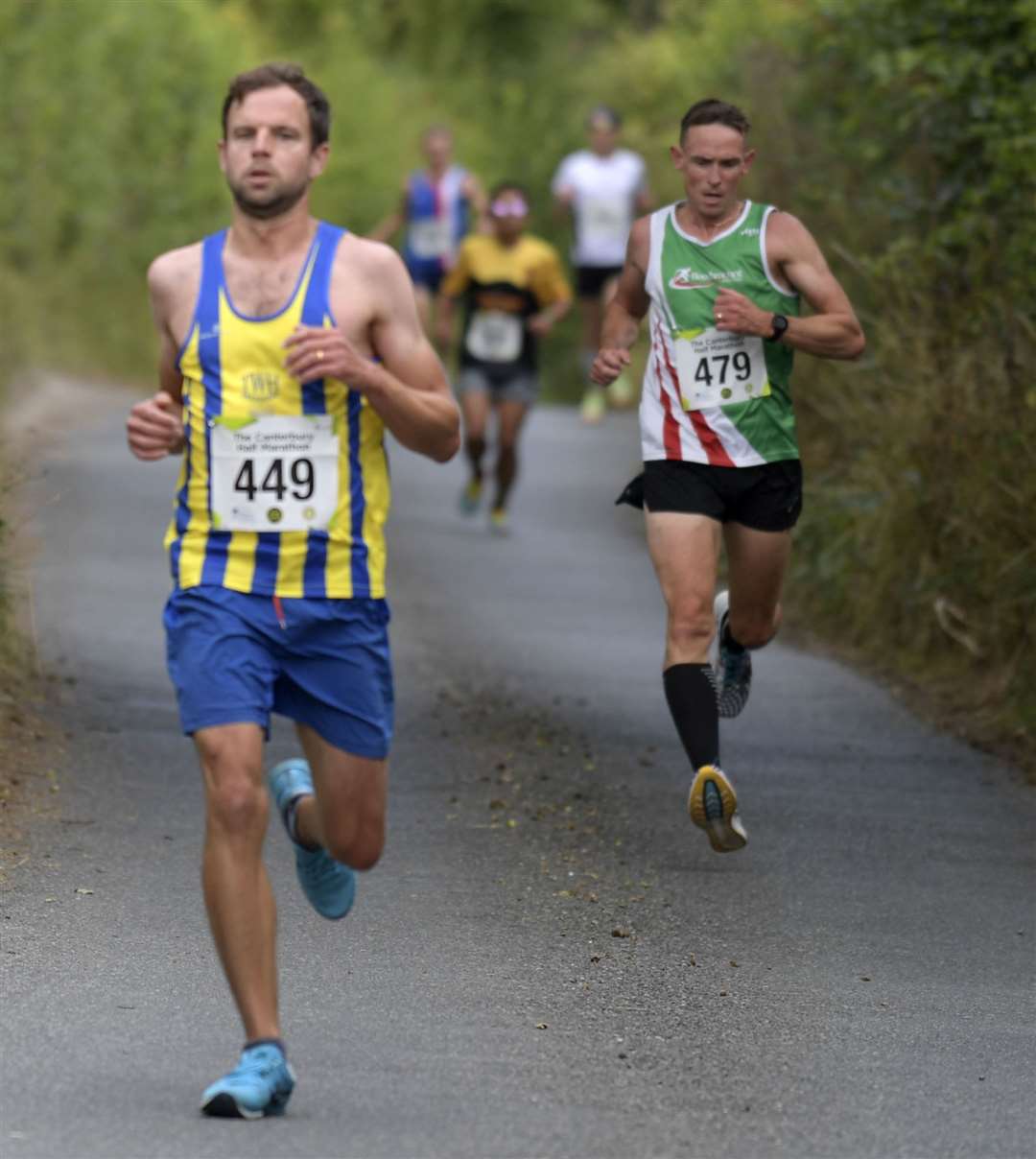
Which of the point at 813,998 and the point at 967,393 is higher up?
the point at 967,393

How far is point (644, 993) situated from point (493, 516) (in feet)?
35.5

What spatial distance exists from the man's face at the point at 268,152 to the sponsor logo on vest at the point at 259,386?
1.09 feet

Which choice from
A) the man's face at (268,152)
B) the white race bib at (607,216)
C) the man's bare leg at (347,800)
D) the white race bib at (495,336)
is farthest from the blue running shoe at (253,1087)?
the white race bib at (607,216)

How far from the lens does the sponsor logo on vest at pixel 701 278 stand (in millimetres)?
8570

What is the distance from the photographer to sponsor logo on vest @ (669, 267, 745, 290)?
8570 millimetres

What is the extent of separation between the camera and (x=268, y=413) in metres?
5.85

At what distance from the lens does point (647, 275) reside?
8.75 meters

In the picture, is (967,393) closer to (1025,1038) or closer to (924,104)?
(924,104)

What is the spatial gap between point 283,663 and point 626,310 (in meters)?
3.28

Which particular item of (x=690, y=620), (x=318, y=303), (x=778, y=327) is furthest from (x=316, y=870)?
(x=778, y=327)

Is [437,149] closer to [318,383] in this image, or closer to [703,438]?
[703,438]

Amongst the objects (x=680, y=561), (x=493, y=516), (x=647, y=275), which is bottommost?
(x=493, y=516)

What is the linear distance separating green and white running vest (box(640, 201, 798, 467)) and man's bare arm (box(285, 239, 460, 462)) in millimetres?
2690

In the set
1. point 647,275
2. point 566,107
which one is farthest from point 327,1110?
point 566,107
